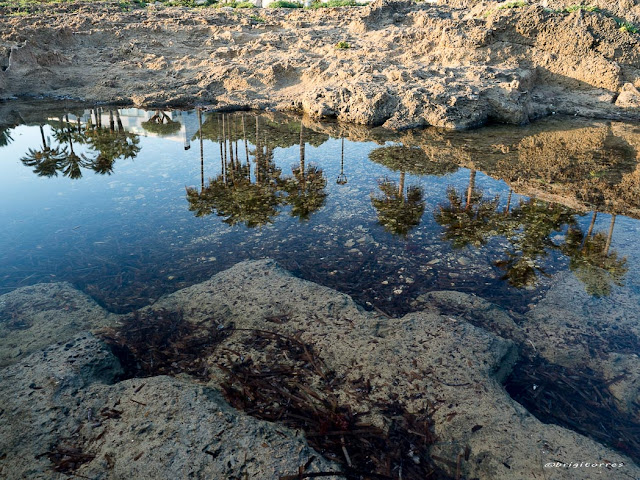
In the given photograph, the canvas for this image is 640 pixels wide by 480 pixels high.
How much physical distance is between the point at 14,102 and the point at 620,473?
2021cm

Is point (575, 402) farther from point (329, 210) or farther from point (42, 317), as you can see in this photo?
point (42, 317)

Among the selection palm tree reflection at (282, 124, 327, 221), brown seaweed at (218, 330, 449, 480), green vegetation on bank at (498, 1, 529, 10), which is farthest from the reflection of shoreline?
green vegetation on bank at (498, 1, 529, 10)

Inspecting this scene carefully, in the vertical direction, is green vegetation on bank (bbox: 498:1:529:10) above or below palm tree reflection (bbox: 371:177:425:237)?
above

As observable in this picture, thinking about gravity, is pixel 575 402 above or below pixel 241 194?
below

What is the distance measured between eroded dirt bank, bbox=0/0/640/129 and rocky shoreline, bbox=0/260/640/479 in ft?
31.4

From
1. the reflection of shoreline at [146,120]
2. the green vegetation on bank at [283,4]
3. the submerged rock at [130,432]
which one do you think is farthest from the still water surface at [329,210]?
the green vegetation on bank at [283,4]

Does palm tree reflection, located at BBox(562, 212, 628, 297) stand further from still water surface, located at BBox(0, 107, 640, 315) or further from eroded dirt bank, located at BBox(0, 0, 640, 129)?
eroded dirt bank, located at BBox(0, 0, 640, 129)

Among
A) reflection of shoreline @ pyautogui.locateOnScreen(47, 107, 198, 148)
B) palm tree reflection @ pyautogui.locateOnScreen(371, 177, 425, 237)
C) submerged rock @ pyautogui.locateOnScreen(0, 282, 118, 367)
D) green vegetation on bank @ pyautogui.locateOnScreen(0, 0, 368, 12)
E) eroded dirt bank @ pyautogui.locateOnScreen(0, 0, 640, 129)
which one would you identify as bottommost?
submerged rock @ pyautogui.locateOnScreen(0, 282, 118, 367)

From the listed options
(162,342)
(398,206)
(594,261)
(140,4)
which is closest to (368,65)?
(398,206)

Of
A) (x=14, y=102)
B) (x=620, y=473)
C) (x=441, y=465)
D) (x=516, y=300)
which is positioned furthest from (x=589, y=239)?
(x=14, y=102)

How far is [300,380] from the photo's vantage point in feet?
12.4

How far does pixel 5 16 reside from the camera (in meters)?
21.2

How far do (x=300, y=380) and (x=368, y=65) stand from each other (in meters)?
14.3

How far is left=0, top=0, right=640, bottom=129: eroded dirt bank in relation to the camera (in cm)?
1382
